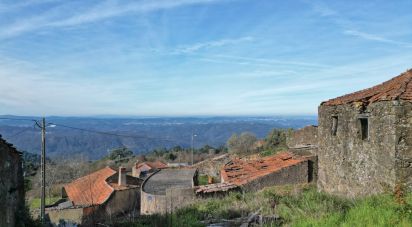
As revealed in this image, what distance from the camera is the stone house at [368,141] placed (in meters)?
11.6

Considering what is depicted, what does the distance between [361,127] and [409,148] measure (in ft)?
7.92

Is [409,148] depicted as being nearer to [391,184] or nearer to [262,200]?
[391,184]

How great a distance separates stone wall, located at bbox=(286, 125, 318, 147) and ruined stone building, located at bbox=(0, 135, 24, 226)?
1711cm

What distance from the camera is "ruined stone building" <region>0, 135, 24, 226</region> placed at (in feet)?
33.2

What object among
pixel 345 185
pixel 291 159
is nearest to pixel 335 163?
pixel 345 185

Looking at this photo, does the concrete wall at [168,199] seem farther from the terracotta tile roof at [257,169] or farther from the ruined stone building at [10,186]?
the ruined stone building at [10,186]

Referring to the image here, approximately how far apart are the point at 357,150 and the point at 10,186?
10.1 meters

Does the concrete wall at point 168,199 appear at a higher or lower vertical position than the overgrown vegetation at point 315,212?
lower

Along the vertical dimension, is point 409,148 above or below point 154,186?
above

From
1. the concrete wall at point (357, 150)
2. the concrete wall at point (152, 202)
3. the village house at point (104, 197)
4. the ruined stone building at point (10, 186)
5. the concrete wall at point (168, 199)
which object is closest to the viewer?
the ruined stone building at point (10, 186)

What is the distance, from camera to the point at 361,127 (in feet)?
45.5

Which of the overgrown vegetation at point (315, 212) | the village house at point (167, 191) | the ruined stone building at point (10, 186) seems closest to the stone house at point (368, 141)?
the overgrown vegetation at point (315, 212)

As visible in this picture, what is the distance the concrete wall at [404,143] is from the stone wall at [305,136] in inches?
523

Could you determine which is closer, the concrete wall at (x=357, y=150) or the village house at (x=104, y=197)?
the concrete wall at (x=357, y=150)
